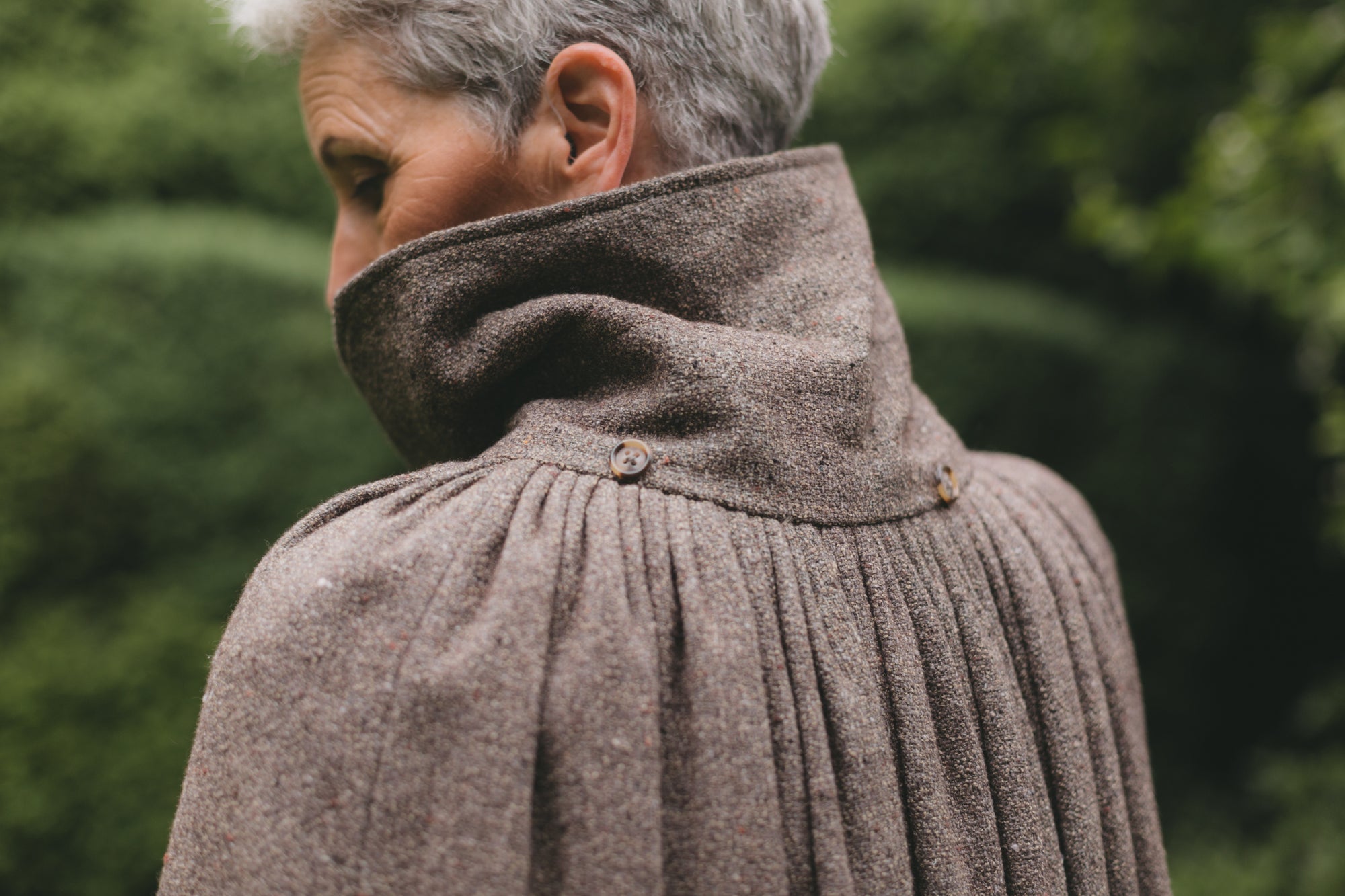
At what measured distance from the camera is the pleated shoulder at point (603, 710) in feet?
2.72

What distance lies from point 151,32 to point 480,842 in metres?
4.02

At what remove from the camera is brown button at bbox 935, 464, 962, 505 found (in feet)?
3.87

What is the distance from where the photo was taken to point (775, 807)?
2.98ft

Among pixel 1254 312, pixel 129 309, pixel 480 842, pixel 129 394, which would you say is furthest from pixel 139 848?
pixel 1254 312

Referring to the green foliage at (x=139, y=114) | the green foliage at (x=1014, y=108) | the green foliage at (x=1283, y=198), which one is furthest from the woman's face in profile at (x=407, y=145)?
the green foliage at (x=1014, y=108)

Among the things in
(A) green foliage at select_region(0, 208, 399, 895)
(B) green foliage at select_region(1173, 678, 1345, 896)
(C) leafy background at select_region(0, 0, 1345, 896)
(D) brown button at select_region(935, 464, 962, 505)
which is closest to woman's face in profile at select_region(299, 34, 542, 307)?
(D) brown button at select_region(935, 464, 962, 505)

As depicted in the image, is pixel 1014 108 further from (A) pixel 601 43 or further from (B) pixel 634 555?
(B) pixel 634 555

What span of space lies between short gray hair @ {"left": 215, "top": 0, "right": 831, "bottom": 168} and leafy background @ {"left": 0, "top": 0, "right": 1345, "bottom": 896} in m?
1.25

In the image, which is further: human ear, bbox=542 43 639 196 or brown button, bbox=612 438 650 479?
human ear, bbox=542 43 639 196

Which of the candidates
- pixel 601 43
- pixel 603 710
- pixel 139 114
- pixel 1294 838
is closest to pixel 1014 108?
pixel 1294 838

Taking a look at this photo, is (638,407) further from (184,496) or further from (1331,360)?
(1331,360)

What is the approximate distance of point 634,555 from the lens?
95 centimetres

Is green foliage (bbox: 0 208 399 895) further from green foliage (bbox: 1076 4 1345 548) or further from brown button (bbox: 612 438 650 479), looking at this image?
green foliage (bbox: 1076 4 1345 548)

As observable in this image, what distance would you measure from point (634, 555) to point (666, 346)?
23 cm
